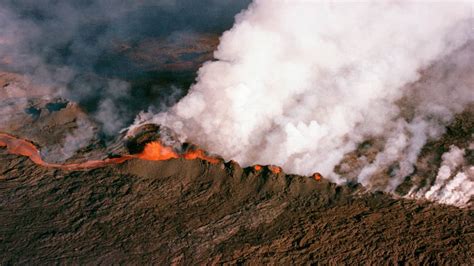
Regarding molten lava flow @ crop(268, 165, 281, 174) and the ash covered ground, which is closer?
the ash covered ground

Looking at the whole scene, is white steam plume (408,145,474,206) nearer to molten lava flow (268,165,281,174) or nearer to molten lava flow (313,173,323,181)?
molten lava flow (313,173,323,181)

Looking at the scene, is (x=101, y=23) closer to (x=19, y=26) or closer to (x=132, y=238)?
(x=19, y=26)

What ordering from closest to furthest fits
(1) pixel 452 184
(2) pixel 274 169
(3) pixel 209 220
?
1. (3) pixel 209 220
2. (1) pixel 452 184
3. (2) pixel 274 169

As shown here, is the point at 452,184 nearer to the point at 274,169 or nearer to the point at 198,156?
the point at 274,169

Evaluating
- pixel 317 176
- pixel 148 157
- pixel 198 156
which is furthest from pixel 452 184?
pixel 148 157

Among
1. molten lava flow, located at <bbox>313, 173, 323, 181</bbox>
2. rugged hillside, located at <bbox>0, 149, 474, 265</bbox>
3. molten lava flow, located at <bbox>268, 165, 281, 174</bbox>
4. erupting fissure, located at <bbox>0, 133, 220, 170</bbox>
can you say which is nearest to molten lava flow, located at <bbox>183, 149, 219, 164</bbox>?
erupting fissure, located at <bbox>0, 133, 220, 170</bbox>

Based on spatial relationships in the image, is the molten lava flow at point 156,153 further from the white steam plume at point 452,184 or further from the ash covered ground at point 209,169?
the white steam plume at point 452,184
